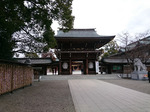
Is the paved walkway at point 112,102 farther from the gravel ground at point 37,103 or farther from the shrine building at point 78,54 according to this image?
the shrine building at point 78,54

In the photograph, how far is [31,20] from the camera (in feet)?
28.2

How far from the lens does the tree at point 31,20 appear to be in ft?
22.9

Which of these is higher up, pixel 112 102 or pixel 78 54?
pixel 78 54

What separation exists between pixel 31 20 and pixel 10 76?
14.1 ft

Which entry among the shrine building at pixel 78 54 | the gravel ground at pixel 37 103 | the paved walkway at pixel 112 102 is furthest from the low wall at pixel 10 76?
the shrine building at pixel 78 54

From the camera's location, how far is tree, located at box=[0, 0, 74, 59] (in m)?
6.98

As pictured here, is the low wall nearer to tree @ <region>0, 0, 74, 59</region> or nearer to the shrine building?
tree @ <region>0, 0, 74, 59</region>

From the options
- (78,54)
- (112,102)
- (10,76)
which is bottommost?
(112,102)

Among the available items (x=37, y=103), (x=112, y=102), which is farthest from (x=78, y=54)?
(x=37, y=103)

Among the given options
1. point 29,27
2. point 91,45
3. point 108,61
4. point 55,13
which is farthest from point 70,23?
point 108,61

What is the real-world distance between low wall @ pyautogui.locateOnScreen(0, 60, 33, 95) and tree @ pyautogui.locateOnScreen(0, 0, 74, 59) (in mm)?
2255

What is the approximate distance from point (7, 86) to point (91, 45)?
18269mm

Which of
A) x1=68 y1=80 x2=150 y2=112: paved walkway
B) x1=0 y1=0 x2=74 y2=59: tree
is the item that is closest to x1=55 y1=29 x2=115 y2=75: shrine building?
x1=0 y1=0 x2=74 y2=59: tree

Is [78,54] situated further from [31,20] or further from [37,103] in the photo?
[37,103]
